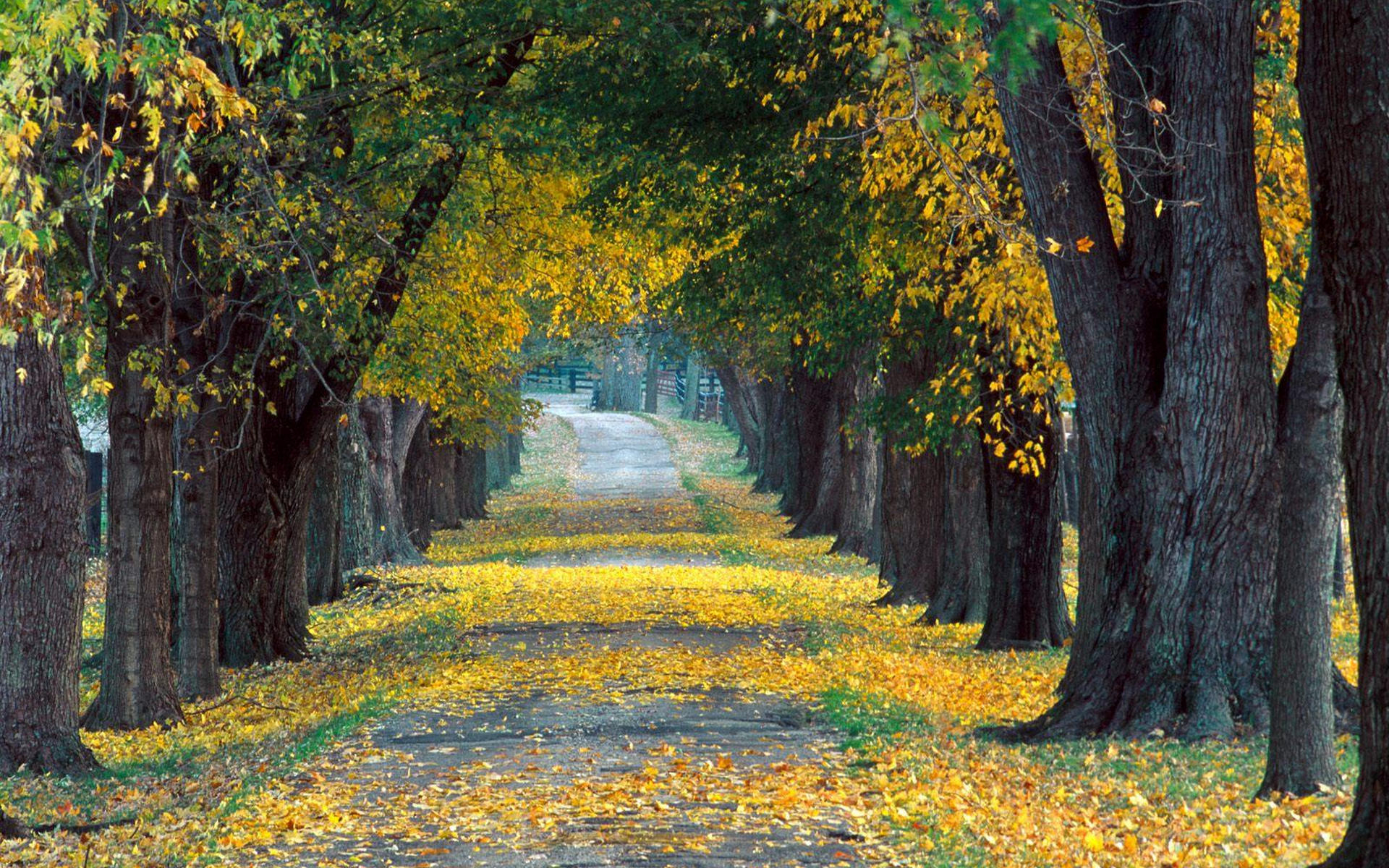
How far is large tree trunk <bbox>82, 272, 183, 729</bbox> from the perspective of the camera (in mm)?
12625

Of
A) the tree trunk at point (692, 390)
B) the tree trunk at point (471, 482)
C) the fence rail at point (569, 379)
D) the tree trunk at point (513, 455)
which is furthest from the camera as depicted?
the fence rail at point (569, 379)

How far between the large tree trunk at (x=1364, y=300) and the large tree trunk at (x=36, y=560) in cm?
838

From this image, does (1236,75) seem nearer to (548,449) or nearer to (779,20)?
(779,20)

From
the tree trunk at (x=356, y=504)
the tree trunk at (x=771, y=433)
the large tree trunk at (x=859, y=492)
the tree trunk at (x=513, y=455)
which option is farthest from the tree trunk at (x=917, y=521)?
the tree trunk at (x=513, y=455)

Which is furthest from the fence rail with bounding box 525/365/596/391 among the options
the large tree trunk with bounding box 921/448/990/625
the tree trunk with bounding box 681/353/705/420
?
the large tree trunk with bounding box 921/448/990/625

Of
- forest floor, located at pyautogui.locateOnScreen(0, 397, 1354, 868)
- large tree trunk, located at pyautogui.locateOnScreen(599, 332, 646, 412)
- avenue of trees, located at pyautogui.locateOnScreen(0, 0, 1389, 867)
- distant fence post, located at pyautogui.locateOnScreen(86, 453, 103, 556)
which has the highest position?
large tree trunk, located at pyautogui.locateOnScreen(599, 332, 646, 412)

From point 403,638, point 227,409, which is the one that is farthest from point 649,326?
point 227,409

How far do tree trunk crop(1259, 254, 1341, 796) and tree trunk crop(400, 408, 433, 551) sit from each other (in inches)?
1064

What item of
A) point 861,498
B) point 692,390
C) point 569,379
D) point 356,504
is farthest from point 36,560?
point 569,379

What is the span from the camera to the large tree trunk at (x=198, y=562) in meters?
14.3

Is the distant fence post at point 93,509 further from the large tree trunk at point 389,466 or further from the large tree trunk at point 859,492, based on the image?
the large tree trunk at point 859,492

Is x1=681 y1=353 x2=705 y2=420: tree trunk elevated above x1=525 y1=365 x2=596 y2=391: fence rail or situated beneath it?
situated beneath

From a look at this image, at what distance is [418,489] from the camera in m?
34.9

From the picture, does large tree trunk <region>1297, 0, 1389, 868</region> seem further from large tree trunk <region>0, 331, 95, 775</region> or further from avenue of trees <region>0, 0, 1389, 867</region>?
large tree trunk <region>0, 331, 95, 775</region>
